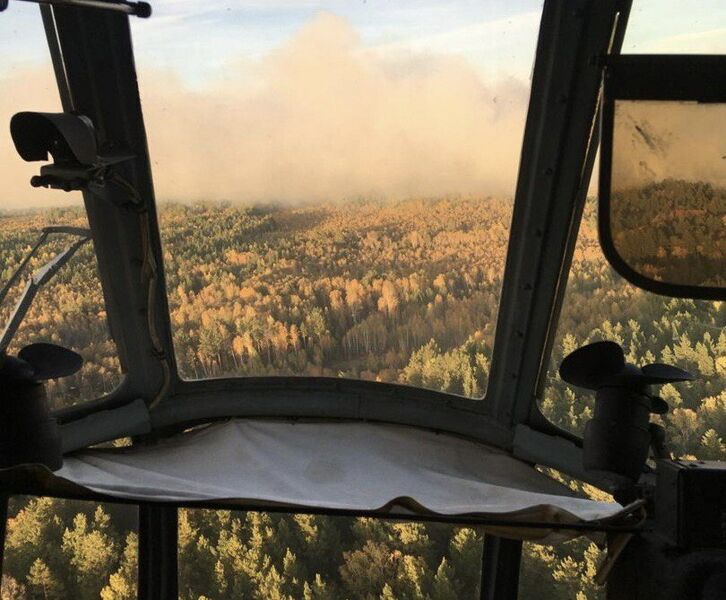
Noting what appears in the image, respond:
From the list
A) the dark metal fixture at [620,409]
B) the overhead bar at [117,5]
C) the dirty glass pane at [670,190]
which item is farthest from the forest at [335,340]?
the overhead bar at [117,5]

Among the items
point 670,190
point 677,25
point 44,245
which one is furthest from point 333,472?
point 677,25

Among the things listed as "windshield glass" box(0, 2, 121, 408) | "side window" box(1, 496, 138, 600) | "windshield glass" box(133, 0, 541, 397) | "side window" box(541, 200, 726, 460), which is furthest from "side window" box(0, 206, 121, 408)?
"side window" box(541, 200, 726, 460)

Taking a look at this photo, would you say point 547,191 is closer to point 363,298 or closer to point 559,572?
point 363,298

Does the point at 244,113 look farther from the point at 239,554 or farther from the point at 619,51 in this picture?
the point at 239,554

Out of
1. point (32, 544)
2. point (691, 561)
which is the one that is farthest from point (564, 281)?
point (32, 544)

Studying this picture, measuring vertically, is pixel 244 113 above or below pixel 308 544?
above

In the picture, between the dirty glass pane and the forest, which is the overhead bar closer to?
the forest

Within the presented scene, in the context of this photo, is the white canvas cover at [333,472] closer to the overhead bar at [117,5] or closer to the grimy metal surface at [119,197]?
the grimy metal surface at [119,197]
